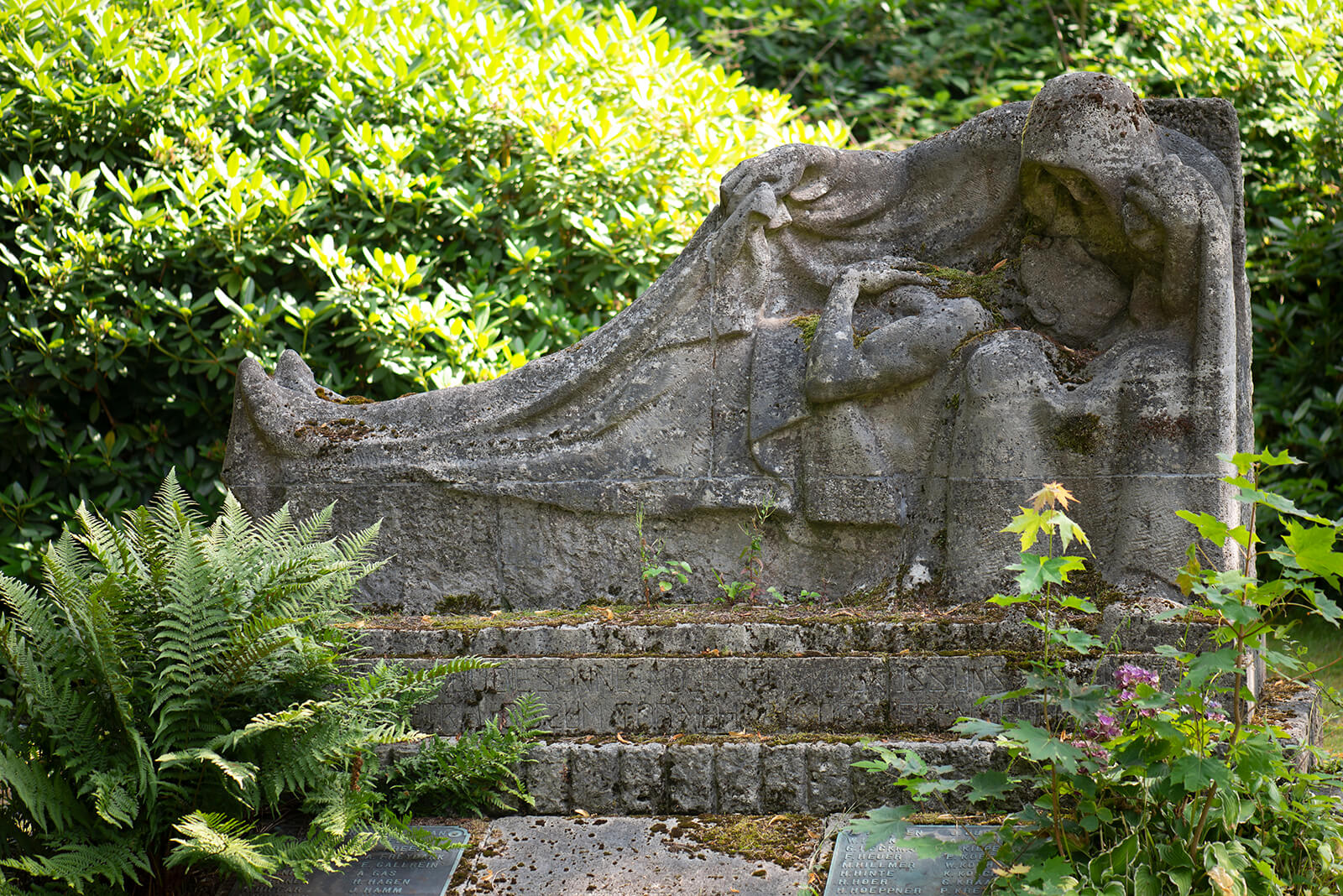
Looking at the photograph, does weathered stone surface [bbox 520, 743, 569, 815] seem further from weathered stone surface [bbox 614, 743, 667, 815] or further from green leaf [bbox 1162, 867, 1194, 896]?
green leaf [bbox 1162, 867, 1194, 896]

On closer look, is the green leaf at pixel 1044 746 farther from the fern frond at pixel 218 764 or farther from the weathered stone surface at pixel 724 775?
the fern frond at pixel 218 764

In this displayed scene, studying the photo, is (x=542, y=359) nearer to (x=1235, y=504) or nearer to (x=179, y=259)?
(x=1235, y=504)

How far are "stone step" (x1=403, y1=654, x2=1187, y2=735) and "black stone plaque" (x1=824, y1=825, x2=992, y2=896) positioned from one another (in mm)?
490

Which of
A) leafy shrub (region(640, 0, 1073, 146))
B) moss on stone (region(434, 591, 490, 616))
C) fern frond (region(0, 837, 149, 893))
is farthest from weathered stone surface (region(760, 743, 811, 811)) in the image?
leafy shrub (region(640, 0, 1073, 146))

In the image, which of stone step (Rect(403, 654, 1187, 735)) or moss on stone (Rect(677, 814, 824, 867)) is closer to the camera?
moss on stone (Rect(677, 814, 824, 867))

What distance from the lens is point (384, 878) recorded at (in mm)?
3586

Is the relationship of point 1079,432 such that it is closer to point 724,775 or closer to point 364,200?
point 724,775

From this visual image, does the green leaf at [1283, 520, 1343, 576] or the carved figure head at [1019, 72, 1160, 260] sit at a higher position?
the carved figure head at [1019, 72, 1160, 260]

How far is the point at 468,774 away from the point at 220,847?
2.77 ft

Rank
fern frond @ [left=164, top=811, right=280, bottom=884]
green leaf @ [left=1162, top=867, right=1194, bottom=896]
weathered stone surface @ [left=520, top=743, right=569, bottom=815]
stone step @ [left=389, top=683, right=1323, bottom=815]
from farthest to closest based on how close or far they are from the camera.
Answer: weathered stone surface @ [left=520, top=743, right=569, bottom=815] → stone step @ [left=389, top=683, right=1323, bottom=815] → fern frond @ [left=164, top=811, right=280, bottom=884] → green leaf @ [left=1162, top=867, right=1194, bottom=896]

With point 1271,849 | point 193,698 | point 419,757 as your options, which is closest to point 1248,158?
point 1271,849

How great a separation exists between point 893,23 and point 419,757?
8056 millimetres

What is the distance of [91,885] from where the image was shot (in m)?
3.44

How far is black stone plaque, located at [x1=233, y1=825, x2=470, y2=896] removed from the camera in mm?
3533
